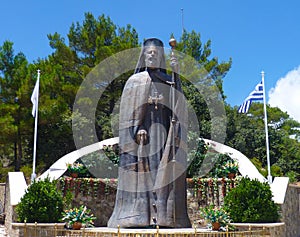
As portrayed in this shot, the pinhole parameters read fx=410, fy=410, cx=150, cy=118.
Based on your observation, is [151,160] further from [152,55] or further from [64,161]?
[64,161]

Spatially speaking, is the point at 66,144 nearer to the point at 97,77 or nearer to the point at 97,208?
the point at 97,77

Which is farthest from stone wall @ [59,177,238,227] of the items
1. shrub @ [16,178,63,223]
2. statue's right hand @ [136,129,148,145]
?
statue's right hand @ [136,129,148,145]

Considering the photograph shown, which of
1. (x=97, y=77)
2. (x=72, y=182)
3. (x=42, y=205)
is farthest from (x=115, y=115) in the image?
(x=42, y=205)

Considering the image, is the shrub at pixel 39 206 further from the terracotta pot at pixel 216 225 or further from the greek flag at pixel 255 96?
the greek flag at pixel 255 96

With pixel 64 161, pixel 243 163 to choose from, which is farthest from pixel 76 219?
pixel 243 163

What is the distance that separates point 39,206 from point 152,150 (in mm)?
3859

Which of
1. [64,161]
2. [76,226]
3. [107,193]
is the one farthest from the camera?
[64,161]

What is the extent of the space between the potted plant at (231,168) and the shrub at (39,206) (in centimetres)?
711

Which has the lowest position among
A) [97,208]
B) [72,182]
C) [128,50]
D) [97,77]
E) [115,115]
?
[97,208]

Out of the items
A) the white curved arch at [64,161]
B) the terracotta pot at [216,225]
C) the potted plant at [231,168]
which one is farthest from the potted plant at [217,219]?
the white curved arch at [64,161]

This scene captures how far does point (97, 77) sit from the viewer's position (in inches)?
1005

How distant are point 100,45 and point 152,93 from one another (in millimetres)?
15917

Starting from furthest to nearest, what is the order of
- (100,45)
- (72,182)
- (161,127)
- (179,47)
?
(179,47)
(100,45)
(72,182)
(161,127)

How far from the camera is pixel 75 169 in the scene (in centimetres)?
1686
